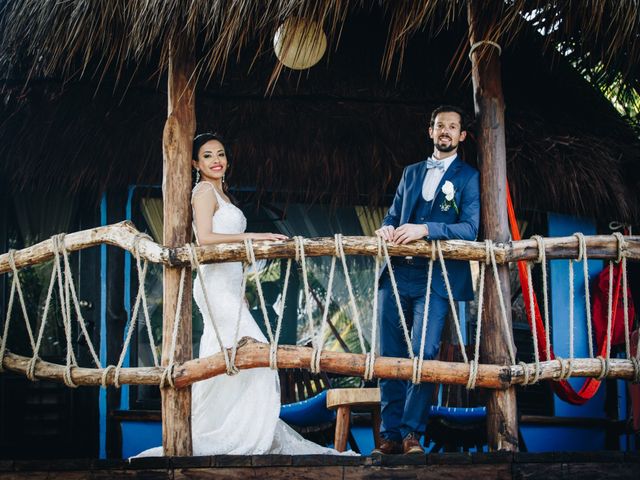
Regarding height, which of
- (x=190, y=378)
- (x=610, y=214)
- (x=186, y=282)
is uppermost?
(x=610, y=214)

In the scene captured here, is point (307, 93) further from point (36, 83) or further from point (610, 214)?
point (610, 214)

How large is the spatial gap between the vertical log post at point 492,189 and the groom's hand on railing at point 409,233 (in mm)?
412

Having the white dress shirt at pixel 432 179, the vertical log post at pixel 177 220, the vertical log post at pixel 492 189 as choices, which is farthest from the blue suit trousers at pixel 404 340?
the vertical log post at pixel 177 220

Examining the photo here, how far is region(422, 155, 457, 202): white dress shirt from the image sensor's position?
4.32m

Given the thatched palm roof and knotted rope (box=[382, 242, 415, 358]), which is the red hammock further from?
the thatched palm roof

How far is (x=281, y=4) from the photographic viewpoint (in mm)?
4051

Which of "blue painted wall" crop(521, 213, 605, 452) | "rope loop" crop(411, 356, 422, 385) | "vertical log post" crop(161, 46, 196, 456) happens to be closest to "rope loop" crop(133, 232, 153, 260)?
"vertical log post" crop(161, 46, 196, 456)

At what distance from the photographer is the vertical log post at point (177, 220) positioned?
4.02 m

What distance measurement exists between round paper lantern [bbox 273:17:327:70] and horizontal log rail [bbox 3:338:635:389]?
4.59 ft

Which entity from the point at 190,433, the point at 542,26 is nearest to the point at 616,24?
the point at 542,26

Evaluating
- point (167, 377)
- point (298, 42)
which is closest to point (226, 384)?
point (167, 377)

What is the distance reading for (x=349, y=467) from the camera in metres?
Answer: 3.74

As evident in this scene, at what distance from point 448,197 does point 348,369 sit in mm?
923

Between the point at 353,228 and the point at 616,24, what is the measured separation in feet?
9.04
